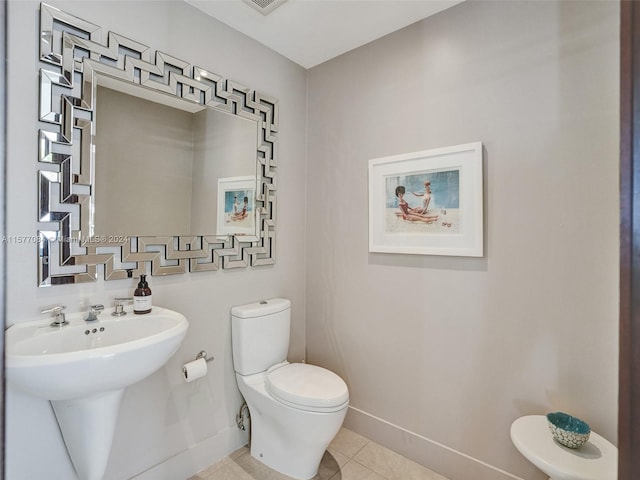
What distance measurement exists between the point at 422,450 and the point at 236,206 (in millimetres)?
1751

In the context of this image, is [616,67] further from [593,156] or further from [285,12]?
[285,12]

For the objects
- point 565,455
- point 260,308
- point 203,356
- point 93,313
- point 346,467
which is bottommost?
point 346,467

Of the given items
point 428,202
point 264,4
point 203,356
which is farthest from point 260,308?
point 264,4

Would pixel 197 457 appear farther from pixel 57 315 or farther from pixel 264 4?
pixel 264 4

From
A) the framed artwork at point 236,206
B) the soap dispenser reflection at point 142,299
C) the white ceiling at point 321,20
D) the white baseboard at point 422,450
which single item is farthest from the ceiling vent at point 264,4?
the white baseboard at point 422,450

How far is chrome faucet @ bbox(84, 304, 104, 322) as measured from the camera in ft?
4.22

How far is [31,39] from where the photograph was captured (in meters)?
1.22

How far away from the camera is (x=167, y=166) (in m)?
1.64

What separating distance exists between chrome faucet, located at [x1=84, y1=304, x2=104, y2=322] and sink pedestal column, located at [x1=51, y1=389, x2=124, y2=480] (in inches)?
11.6

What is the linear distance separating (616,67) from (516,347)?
4.09 ft

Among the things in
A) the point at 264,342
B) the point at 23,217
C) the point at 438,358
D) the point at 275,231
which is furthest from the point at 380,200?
the point at 23,217

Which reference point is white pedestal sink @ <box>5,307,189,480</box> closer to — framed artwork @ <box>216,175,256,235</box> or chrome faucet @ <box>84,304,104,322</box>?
chrome faucet @ <box>84,304,104,322</box>

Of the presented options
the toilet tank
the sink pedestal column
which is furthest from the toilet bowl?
the sink pedestal column

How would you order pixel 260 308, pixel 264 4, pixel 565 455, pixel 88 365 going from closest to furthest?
pixel 88 365
pixel 565 455
pixel 264 4
pixel 260 308
